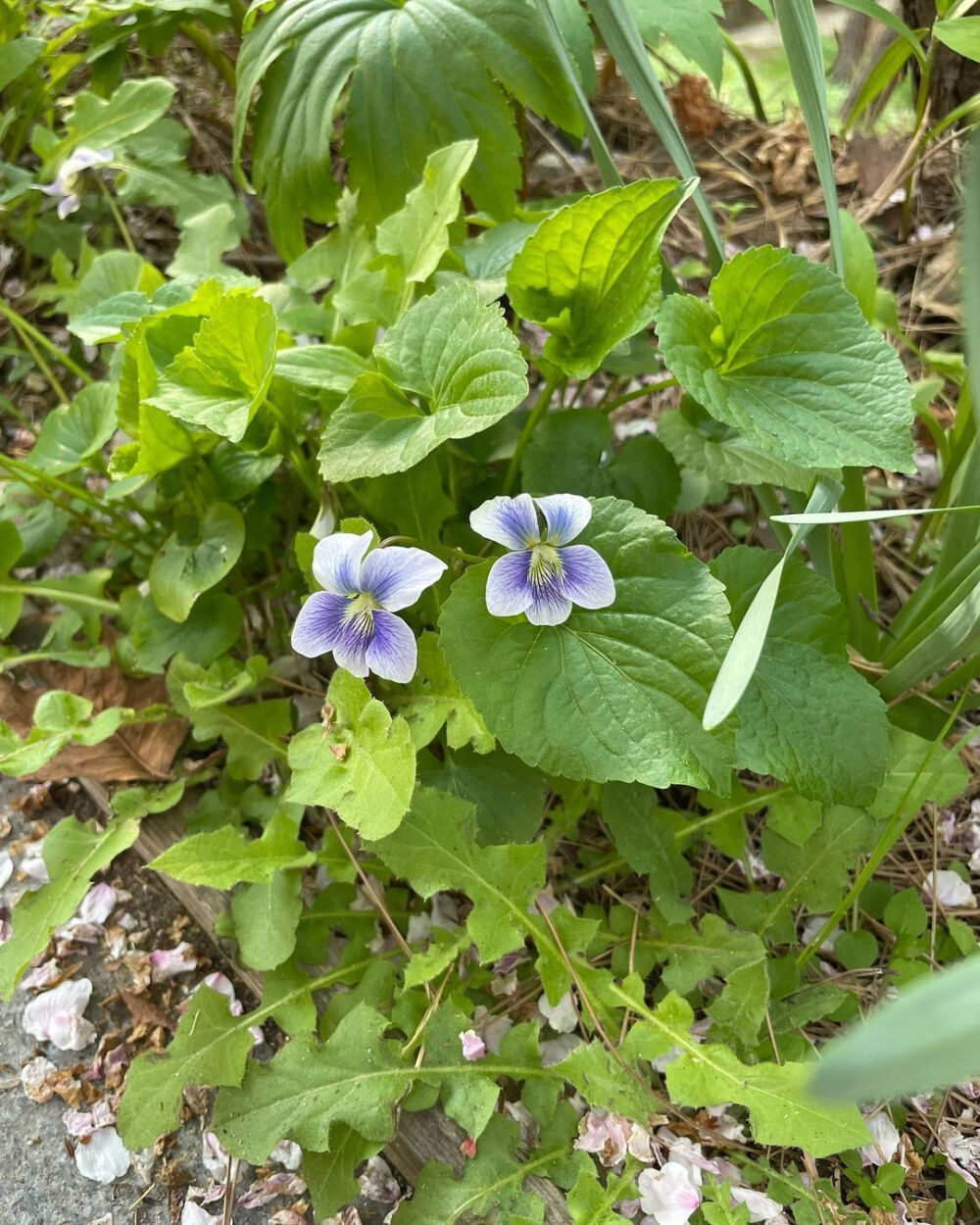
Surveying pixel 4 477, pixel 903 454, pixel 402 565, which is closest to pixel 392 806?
pixel 402 565

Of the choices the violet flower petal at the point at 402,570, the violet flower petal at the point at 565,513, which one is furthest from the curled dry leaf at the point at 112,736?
the violet flower petal at the point at 565,513

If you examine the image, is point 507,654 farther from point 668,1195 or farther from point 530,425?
point 668,1195

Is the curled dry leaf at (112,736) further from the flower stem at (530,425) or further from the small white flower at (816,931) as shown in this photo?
the small white flower at (816,931)

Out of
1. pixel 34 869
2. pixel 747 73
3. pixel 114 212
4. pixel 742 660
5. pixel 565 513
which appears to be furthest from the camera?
pixel 747 73

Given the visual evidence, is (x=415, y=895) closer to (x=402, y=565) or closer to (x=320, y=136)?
(x=402, y=565)

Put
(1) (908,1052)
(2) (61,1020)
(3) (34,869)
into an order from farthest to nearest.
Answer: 1. (3) (34,869)
2. (2) (61,1020)
3. (1) (908,1052)

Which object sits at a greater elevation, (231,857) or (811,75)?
(811,75)

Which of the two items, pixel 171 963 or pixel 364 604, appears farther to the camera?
pixel 171 963

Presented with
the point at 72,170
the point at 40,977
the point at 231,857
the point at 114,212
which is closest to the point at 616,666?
the point at 231,857
